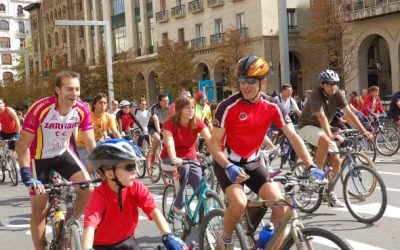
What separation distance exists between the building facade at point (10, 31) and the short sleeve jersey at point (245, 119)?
10847cm

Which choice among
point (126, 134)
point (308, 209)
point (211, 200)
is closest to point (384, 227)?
point (308, 209)

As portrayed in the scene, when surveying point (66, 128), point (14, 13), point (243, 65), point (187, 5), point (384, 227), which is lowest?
point (384, 227)

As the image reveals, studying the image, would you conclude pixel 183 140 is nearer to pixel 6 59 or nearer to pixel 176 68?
pixel 176 68

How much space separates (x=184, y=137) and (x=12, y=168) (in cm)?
821

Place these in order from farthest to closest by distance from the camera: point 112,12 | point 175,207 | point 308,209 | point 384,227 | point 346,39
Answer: point 112,12 < point 346,39 < point 308,209 < point 384,227 < point 175,207

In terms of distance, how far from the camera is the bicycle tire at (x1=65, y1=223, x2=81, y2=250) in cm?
466

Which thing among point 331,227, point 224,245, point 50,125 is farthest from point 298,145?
point 331,227

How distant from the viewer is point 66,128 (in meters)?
5.63

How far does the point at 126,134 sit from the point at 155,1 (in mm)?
37708

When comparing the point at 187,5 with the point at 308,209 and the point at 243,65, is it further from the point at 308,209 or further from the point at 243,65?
the point at 243,65

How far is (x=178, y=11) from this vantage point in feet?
154

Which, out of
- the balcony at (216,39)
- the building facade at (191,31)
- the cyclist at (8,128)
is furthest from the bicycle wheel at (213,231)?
the balcony at (216,39)

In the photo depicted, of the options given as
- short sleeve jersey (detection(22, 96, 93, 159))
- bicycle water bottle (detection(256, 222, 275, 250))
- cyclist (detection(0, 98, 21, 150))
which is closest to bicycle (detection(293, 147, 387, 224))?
bicycle water bottle (detection(256, 222, 275, 250))

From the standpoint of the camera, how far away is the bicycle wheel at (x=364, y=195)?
23.2 ft
